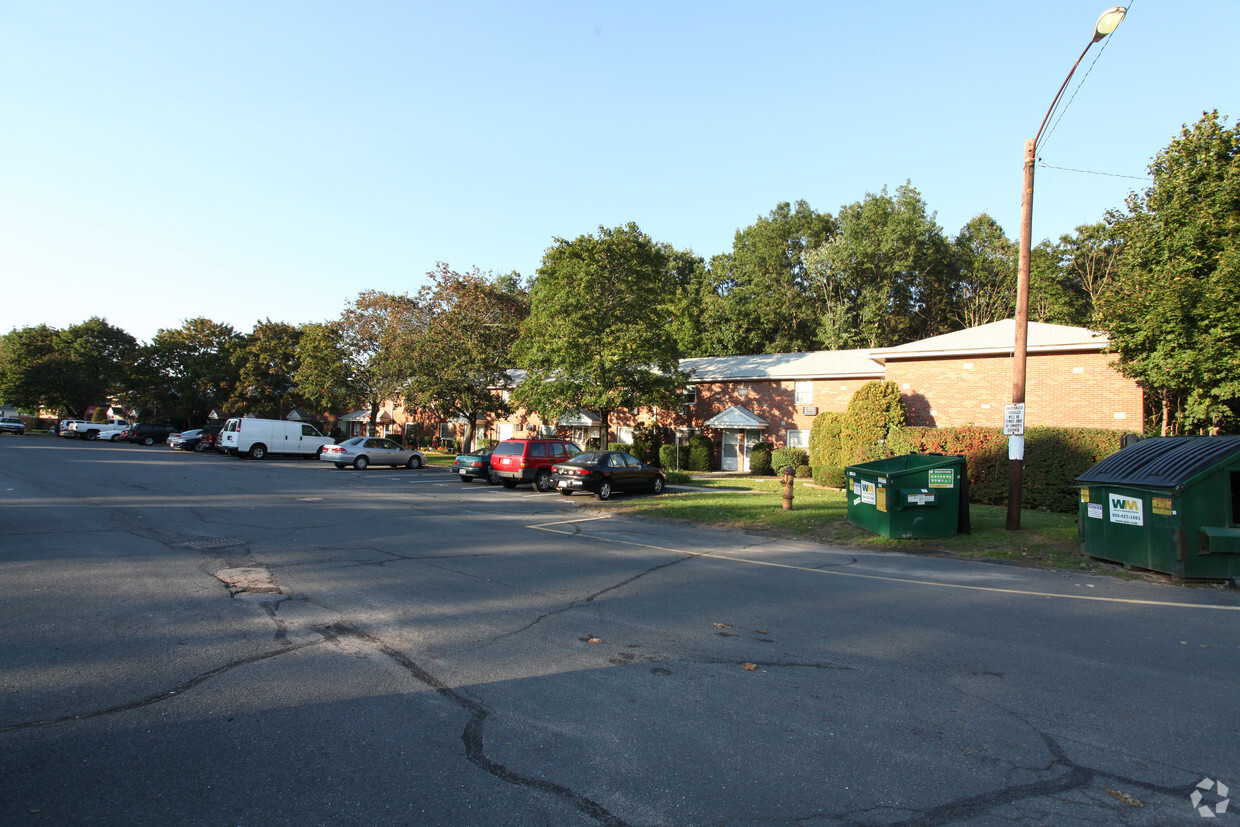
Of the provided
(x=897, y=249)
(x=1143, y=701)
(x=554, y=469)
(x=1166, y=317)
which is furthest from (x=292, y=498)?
(x=897, y=249)

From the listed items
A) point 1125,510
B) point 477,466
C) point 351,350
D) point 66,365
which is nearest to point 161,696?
point 1125,510

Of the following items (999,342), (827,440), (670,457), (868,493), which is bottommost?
(868,493)

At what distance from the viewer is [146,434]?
147 feet

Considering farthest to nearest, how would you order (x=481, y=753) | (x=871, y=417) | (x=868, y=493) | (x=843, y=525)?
(x=871, y=417) < (x=843, y=525) < (x=868, y=493) < (x=481, y=753)

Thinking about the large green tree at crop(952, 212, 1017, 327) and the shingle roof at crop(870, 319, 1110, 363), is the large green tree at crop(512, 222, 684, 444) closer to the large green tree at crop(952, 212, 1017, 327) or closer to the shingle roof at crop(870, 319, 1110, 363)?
the shingle roof at crop(870, 319, 1110, 363)

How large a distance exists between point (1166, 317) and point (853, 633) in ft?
55.9

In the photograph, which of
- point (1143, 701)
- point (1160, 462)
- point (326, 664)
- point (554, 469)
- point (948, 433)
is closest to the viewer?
point (1143, 701)

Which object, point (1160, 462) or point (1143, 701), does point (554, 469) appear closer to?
point (1160, 462)

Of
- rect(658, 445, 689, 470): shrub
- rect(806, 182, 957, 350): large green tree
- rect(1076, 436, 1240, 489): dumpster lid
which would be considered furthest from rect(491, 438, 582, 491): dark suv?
rect(806, 182, 957, 350): large green tree

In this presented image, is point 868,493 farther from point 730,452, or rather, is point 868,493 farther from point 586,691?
point 730,452

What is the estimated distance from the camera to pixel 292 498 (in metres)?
16.2

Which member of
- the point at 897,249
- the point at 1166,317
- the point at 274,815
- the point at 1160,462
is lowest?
the point at 274,815

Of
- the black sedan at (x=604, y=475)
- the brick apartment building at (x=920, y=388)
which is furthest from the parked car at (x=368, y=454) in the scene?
the black sedan at (x=604, y=475)

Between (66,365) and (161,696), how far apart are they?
71671 mm
